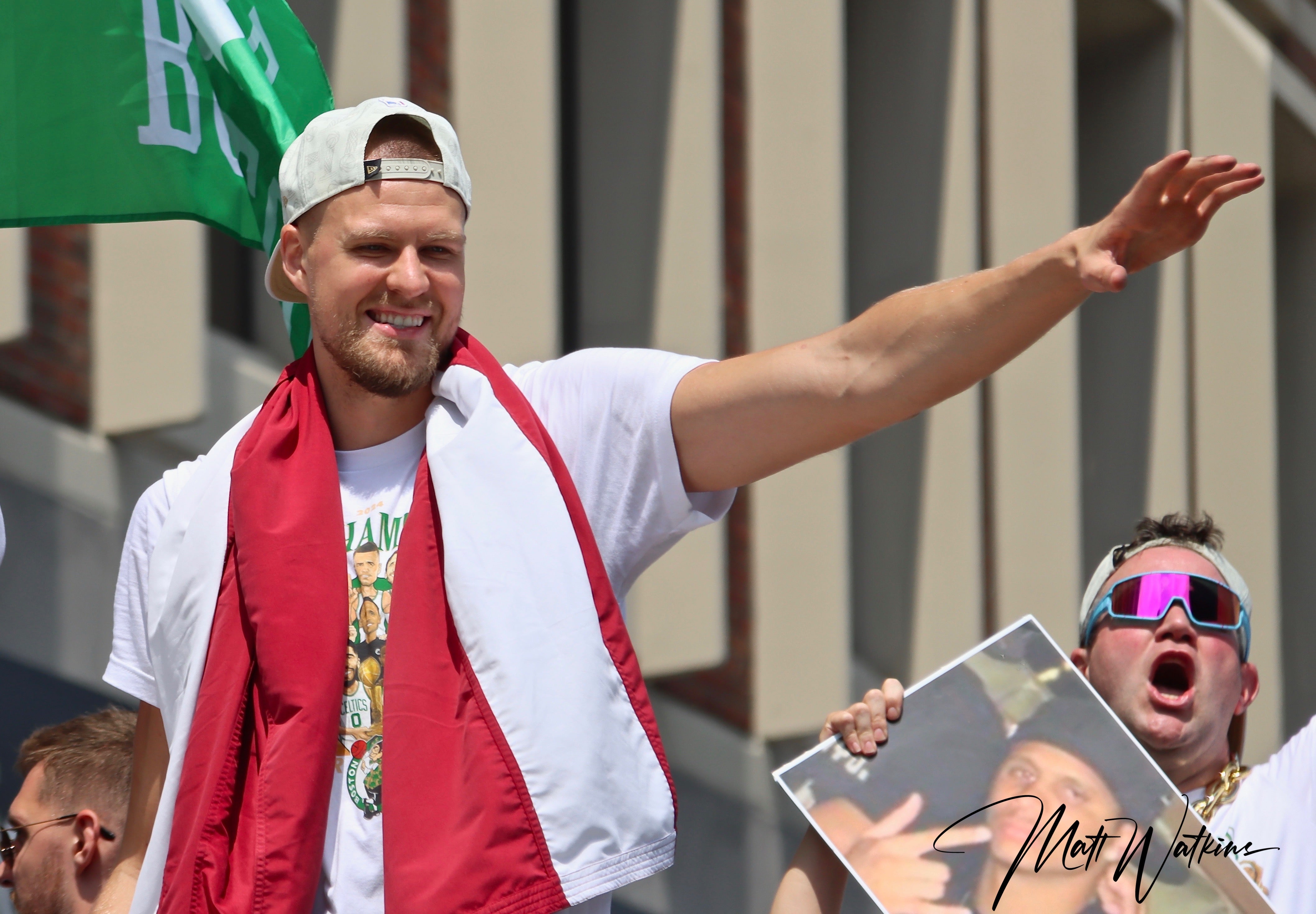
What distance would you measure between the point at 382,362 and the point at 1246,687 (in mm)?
1743

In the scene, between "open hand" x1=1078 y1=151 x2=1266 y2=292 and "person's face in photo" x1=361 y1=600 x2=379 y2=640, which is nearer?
"open hand" x1=1078 y1=151 x2=1266 y2=292

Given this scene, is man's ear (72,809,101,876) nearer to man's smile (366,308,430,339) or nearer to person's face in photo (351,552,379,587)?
person's face in photo (351,552,379,587)

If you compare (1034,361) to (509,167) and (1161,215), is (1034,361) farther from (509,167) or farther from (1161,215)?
(1161,215)

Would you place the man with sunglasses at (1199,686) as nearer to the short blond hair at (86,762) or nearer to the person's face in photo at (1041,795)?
the person's face in photo at (1041,795)

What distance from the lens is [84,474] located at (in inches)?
265

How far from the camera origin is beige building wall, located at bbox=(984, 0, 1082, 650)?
1160cm

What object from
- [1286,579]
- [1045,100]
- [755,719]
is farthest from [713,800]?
[1286,579]

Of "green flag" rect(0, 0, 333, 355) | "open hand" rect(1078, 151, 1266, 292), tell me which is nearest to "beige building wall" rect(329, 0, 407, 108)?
"green flag" rect(0, 0, 333, 355)

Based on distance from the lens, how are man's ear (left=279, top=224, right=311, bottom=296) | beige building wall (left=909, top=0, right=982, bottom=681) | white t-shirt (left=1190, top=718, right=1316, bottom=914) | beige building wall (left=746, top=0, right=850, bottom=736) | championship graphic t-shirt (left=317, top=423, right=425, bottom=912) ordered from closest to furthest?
championship graphic t-shirt (left=317, top=423, right=425, bottom=912), man's ear (left=279, top=224, right=311, bottom=296), white t-shirt (left=1190, top=718, right=1316, bottom=914), beige building wall (left=746, top=0, right=850, bottom=736), beige building wall (left=909, top=0, right=982, bottom=681)

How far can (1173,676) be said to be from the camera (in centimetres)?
351

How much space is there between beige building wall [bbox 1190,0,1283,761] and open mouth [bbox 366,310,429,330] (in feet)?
38.1

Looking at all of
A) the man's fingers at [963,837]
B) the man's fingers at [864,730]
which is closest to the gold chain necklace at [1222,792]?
the man's fingers at [963,837]

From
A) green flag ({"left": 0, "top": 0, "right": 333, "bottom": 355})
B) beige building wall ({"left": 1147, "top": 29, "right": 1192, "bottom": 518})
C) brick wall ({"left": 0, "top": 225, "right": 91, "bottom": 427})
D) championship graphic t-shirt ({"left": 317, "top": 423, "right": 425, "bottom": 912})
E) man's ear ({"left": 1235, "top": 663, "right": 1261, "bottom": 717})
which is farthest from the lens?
beige building wall ({"left": 1147, "top": 29, "right": 1192, "bottom": 518})

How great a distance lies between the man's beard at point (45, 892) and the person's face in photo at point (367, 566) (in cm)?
127
